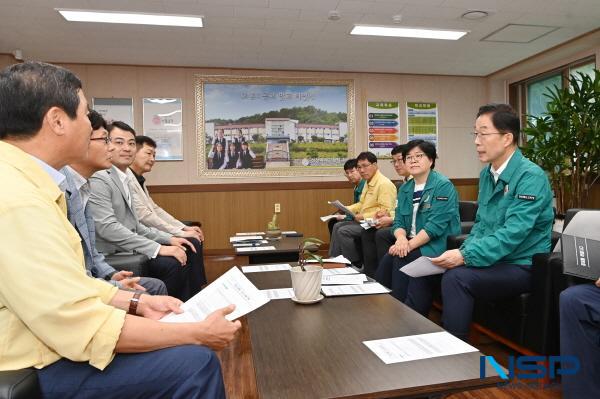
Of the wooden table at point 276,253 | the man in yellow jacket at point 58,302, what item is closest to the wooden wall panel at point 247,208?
the wooden table at point 276,253

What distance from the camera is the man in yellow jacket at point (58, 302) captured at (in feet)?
2.83

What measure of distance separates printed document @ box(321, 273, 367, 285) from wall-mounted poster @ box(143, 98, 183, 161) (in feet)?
14.7

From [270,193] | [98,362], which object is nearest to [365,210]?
[270,193]

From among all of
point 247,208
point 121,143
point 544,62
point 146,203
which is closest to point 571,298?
point 121,143

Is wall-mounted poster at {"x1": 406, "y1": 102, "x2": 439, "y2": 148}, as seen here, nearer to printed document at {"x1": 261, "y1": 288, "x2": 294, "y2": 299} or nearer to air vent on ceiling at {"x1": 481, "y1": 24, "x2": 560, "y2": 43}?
air vent on ceiling at {"x1": 481, "y1": 24, "x2": 560, "y2": 43}

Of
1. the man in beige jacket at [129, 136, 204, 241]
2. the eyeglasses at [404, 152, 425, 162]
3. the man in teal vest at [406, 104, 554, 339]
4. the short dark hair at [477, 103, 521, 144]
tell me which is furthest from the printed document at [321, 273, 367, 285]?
the man in beige jacket at [129, 136, 204, 241]

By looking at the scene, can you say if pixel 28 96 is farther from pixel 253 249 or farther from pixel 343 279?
pixel 253 249

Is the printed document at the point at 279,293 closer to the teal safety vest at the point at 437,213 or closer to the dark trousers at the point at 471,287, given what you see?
the dark trousers at the point at 471,287

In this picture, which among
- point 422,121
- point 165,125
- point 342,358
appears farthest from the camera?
point 422,121

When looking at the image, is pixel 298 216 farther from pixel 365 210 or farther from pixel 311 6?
pixel 311 6

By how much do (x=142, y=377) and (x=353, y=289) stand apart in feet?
3.25

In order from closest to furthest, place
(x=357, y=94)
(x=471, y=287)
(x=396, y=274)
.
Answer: (x=471, y=287) → (x=396, y=274) → (x=357, y=94)

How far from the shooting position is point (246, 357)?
2443 mm

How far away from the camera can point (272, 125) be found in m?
6.18
